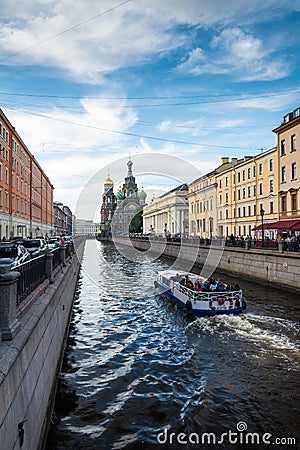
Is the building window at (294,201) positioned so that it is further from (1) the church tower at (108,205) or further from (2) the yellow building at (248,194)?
(1) the church tower at (108,205)

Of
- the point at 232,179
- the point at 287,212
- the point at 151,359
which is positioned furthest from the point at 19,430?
the point at 232,179

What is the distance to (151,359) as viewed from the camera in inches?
464

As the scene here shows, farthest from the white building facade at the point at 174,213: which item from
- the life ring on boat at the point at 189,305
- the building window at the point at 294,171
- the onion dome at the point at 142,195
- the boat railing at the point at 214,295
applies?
the boat railing at the point at 214,295

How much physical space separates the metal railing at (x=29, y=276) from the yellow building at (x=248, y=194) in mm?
28714

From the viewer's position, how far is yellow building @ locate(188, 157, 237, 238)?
207ft

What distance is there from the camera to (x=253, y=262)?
28984 mm

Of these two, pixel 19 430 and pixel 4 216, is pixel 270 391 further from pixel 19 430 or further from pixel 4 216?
pixel 4 216

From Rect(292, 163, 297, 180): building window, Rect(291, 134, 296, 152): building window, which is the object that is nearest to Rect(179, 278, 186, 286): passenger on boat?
Rect(292, 163, 297, 180): building window

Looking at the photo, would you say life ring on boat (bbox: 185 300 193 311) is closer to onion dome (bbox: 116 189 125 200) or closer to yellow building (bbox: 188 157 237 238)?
yellow building (bbox: 188 157 237 238)

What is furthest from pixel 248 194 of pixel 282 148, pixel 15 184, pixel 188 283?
pixel 188 283

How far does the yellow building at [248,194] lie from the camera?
140 feet

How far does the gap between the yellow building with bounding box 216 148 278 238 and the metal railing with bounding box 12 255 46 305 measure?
2871 centimetres

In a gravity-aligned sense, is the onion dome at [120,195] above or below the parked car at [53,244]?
above

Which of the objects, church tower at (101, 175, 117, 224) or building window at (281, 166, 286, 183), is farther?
church tower at (101, 175, 117, 224)
